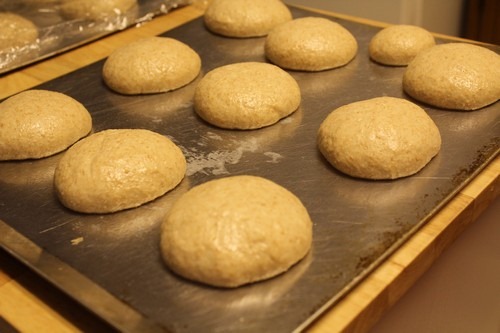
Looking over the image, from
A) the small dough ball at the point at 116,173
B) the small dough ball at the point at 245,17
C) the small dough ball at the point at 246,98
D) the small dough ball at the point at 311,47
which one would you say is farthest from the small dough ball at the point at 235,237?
the small dough ball at the point at 245,17

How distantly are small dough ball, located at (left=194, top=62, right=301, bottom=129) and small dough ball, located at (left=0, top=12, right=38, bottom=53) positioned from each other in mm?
982

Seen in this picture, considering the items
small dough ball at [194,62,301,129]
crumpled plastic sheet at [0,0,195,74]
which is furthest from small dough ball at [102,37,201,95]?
crumpled plastic sheet at [0,0,195,74]

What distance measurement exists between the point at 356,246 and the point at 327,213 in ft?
0.52

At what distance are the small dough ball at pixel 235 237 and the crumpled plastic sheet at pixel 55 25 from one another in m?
1.49

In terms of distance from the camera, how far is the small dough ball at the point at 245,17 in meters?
2.60

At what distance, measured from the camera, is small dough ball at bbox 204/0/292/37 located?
2.60m

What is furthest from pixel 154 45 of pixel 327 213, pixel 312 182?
pixel 327 213

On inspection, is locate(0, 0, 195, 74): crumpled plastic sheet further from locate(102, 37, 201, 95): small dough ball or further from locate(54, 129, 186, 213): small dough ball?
locate(54, 129, 186, 213): small dough ball

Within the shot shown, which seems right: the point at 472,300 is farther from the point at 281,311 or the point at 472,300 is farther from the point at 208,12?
the point at 208,12

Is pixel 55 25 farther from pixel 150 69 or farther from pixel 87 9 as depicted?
pixel 150 69

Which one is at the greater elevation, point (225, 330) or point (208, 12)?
point (208, 12)

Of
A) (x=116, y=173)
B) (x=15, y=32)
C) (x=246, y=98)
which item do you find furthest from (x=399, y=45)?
(x=15, y=32)

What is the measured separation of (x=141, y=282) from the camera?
1384mm

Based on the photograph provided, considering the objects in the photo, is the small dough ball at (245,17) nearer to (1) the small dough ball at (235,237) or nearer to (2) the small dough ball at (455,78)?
(2) the small dough ball at (455,78)
